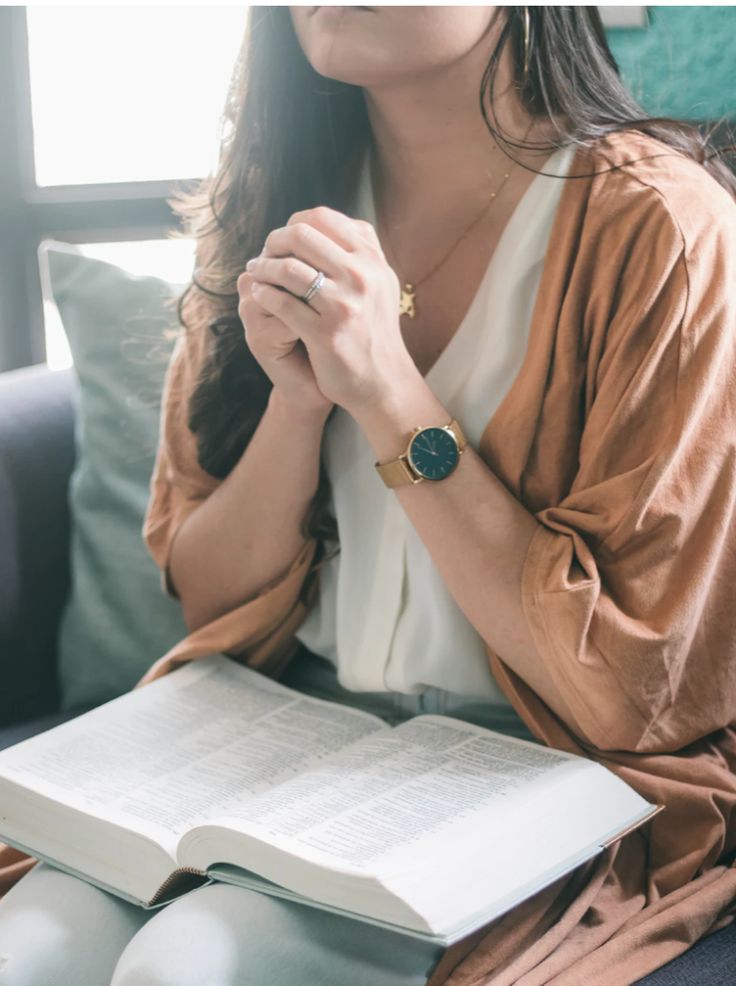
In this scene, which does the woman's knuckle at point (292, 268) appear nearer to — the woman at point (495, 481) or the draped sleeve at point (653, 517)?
the woman at point (495, 481)

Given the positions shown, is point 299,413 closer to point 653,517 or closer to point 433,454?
point 433,454

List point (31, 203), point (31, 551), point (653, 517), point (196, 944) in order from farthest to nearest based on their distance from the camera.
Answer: point (31, 203) → point (31, 551) → point (653, 517) → point (196, 944)

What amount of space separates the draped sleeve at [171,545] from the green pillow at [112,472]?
0.14 meters

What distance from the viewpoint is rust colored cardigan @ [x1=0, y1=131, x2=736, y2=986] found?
0.90 metres

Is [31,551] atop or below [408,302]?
below

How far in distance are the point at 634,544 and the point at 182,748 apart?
409mm

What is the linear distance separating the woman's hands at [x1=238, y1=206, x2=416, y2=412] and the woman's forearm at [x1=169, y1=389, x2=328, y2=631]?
0.13 m

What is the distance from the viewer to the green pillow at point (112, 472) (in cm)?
139

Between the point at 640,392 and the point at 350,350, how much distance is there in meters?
0.22

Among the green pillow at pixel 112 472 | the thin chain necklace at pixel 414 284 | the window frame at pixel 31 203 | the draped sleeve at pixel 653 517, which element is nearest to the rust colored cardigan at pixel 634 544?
the draped sleeve at pixel 653 517

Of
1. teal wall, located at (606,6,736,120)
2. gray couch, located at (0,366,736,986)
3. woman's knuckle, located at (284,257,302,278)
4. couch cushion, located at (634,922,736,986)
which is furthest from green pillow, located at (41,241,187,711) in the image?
couch cushion, located at (634,922,736,986)

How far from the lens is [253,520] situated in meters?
1.15

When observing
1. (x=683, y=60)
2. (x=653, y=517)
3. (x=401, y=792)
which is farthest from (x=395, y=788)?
(x=683, y=60)

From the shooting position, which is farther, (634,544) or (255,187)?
(255,187)
